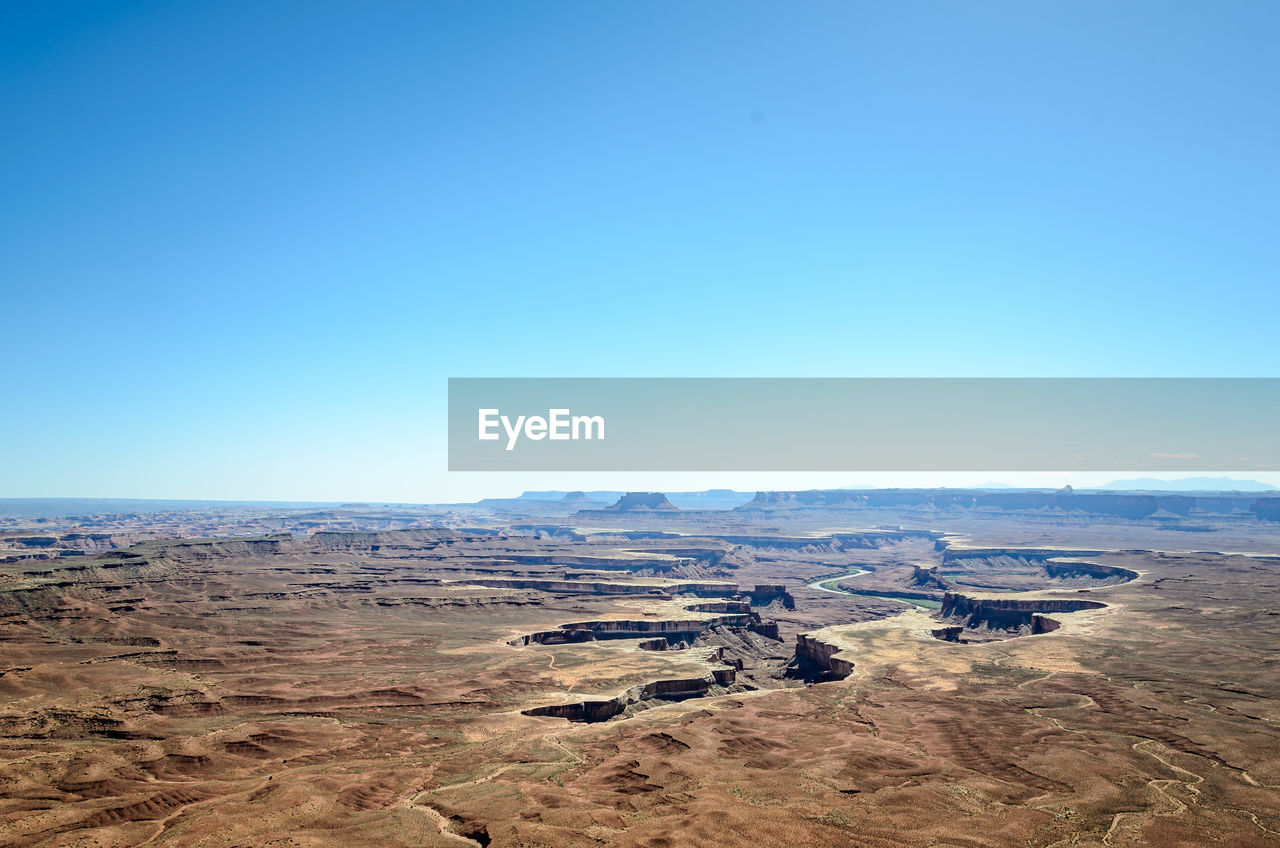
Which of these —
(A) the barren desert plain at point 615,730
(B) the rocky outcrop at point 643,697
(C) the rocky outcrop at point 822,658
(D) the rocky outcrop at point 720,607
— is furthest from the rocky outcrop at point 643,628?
(B) the rocky outcrop at point 643,697

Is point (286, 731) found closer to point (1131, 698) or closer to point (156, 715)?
point (156, 715)

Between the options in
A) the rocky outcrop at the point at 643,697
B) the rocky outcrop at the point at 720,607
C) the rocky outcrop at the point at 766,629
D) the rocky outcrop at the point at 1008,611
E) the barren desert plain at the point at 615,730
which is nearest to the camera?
the barren desert plain at the point at 615,730

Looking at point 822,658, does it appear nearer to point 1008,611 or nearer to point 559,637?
point 559,637

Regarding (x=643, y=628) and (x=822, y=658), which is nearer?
(x=822, y=658)

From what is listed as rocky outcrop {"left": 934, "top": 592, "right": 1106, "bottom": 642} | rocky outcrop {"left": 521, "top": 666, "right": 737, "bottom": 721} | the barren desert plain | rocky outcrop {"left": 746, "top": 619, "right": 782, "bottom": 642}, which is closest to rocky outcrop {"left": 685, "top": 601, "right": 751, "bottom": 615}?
rocky outcrop {"left": 746, "top": 619, "right": 782, "bottom": 642}

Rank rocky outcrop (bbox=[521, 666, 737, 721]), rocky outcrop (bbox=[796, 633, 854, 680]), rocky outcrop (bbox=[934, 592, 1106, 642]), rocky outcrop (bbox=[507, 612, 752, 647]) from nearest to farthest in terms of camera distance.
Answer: rocky outcrop (bbox=[521, 666, 737, 721])
rocky outcrop (bbox=[796, 633, 854, 680])
rocky outcrop (bbox=[507, 612, 752, 647])
rocky outcrop (bbox=[934, 592, 1106, 642])

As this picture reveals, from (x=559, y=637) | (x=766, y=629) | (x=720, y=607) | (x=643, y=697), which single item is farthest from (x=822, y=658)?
(x=720, y=607)

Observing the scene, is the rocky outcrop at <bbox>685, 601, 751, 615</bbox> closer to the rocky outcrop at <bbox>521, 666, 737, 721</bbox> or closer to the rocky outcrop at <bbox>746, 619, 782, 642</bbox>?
the rocky outcrop at <bbox>746, 619, 782, 642</bbox>

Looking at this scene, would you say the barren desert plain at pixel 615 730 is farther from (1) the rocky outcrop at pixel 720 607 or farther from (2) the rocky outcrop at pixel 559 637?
(1) the rocky outcrop at pixel 720 607
